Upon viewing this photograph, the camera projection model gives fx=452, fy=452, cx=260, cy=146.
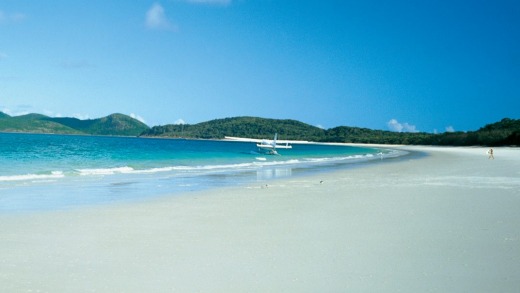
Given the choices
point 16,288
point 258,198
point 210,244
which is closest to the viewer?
point 16,288

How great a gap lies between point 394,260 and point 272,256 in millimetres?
1734

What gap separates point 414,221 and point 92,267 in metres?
6.60

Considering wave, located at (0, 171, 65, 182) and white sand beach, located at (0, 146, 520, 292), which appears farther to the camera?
wave, located at (0, 171, 65, 182)

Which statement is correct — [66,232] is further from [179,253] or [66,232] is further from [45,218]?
[179,253]

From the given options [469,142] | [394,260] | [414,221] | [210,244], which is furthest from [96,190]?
[469,142]

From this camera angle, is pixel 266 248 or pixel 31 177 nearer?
pixel 266 248

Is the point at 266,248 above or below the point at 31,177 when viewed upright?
above

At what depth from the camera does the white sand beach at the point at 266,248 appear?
17.7 feet

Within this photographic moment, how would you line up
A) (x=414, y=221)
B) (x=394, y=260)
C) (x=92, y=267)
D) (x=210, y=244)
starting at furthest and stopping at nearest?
(x=414, y=221) → (x=210, y=244) → (x=394, y=260) → (x=92, y=267)

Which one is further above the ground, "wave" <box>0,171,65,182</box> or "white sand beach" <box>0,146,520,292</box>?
"white sand beach" <box>0,146,520,292</box>

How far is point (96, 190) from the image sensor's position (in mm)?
16406

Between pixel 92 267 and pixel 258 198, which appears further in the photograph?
pixel 258 198

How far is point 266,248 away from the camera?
7129 millimetres

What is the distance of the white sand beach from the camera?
5410 mm
